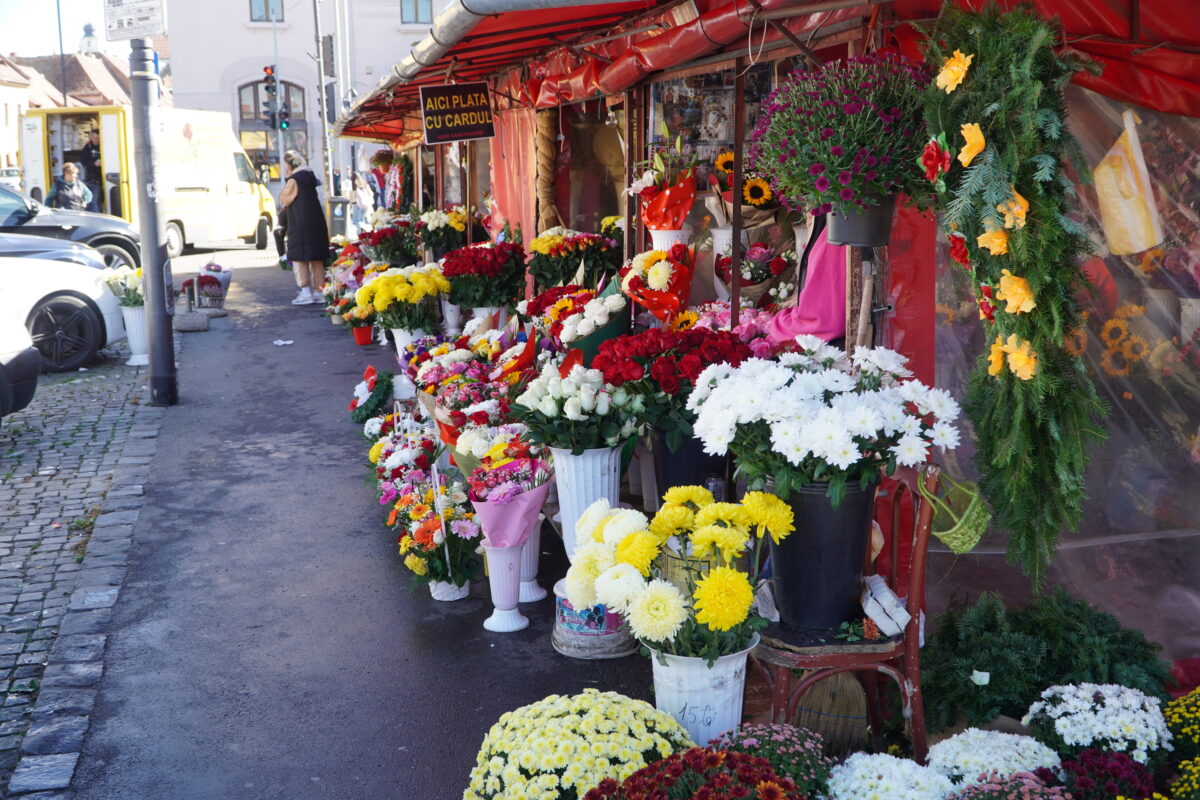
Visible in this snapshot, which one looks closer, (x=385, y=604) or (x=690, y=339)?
(x=690, y=339)

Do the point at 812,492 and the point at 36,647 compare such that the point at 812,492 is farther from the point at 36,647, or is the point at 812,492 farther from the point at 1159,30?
the point at 36,647

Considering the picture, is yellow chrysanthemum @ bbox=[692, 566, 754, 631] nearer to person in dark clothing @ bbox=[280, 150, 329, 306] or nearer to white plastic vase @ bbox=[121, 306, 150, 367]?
white plastic vase @ bbox=[121, 306, 150, 367]

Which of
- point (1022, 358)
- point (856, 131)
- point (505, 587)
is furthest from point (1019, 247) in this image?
point (505, 587)

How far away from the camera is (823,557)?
10.1 feet

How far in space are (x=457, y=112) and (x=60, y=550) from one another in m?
5.05

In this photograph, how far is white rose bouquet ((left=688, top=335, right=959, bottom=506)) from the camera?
9.48 ft

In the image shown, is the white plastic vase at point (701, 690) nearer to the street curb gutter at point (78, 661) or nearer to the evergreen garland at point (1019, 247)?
the evergreen garland at point (1019, 247)

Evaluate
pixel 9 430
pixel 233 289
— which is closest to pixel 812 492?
pixel 9 430

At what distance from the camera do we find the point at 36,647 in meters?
4.69

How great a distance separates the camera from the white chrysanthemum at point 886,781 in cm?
264

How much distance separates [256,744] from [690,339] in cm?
221

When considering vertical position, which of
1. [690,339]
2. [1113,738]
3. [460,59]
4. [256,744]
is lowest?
[256,744]

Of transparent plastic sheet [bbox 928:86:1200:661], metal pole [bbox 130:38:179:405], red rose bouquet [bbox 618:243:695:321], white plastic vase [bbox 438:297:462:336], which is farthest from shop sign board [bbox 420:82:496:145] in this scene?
transparent plastic sheet [bbox 928:86:1200:661]

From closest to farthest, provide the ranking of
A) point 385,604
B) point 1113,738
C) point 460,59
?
point 1113,738
point 385,604
point 460,59
